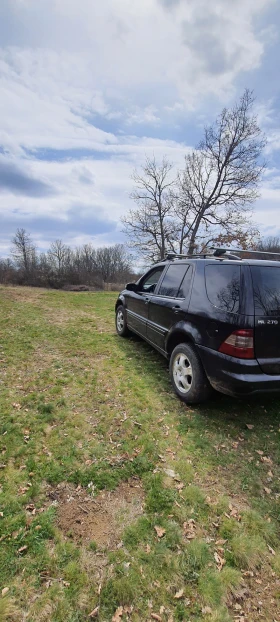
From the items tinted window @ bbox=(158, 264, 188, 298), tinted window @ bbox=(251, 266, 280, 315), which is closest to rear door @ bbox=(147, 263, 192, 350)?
tinted window @ bbox=(158, 264, 188, 298)

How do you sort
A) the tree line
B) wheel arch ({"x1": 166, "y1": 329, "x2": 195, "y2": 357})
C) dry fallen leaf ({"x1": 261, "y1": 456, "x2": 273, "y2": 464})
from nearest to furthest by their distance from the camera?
1. dry fallen leaf ({"x1": 261, "y1": 456, "x2": 273, "y2": 464})
2. wheel arch ({"x1": 166, "y1": 329, "x2": 195, "y2": 357})
3. the tree line

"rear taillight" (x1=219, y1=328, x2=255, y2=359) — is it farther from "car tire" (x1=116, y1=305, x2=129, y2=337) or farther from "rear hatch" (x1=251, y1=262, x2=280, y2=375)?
"car tire" (x1=116, y1=305, x2=129, y2=337)

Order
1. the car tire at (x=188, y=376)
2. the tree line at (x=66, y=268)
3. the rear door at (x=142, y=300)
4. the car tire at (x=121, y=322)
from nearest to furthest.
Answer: the car tire at (x=188, y=376), the rear door at (x=142, y=300), the car tire at (x=121, y=322), the tree line at (x=66, y=268)

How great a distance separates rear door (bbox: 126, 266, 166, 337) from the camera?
4793mm

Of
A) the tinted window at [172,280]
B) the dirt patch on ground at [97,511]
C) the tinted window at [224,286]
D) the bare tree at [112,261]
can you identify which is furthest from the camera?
the bare tree at [112,261]

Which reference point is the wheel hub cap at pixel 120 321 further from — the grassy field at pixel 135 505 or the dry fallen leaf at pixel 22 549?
the dry fallen leaf at pixel 22 549

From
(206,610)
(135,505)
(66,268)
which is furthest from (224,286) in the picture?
(66,268)

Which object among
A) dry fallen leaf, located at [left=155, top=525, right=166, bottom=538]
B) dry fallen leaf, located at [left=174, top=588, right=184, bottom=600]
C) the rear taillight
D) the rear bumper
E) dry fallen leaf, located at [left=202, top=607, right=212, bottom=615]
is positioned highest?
the rear taillight

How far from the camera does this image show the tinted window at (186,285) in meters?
3.52

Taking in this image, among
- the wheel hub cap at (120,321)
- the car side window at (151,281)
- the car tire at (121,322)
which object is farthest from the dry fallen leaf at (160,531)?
the wheel hub cap at (120,321)

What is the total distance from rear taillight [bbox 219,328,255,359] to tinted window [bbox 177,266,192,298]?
1.05 meters

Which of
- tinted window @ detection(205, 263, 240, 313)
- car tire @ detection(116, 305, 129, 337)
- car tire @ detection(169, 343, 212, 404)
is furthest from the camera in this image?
car tire @ detection(116, 305, 129, 337)

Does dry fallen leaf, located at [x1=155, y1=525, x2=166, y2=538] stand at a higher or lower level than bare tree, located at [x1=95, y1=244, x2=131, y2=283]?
lower

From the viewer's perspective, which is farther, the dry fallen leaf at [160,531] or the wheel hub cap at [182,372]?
the wheel hub cap at [182,372]
